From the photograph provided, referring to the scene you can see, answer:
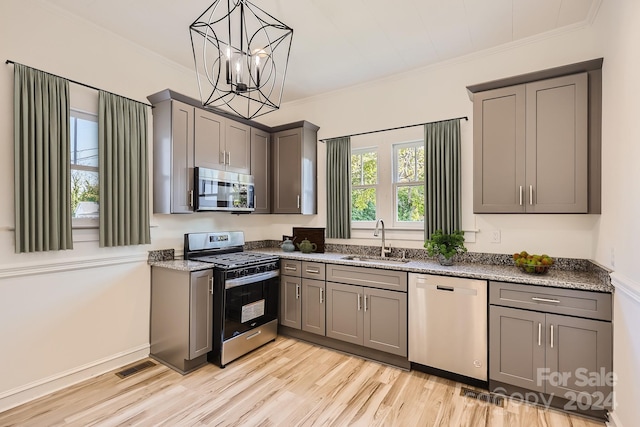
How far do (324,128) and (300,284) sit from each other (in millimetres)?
2007

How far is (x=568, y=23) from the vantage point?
261 centimetres

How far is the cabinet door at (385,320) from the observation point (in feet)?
9.21

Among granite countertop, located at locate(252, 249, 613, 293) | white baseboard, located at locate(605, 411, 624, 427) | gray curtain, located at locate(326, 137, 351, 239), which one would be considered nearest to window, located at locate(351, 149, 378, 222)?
gray curtain, located at locate(326, 137, 351, 239)

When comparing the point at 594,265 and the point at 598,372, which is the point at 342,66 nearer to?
the point at 594,265

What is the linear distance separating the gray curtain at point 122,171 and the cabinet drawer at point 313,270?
1558 mm

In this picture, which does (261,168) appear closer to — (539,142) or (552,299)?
(539,142)

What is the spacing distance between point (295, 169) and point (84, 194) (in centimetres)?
212

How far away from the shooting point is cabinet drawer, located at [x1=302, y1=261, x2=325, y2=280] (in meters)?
3.30

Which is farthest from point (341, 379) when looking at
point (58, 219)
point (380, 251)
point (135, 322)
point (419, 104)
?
point (419, 104)

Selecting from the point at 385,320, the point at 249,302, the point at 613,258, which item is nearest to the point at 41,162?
the point at 249,302

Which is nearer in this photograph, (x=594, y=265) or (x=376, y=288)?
(x=594, y=265)

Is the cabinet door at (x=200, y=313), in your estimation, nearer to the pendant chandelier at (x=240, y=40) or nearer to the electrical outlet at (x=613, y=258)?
the pendant chandelier at (x=240, y=40)

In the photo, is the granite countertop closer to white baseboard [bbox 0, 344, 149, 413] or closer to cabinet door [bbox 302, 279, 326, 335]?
cabinet door [bbox 302, 279, 326, 335]

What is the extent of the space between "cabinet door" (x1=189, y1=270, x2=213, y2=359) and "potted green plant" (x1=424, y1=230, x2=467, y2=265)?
205cm
